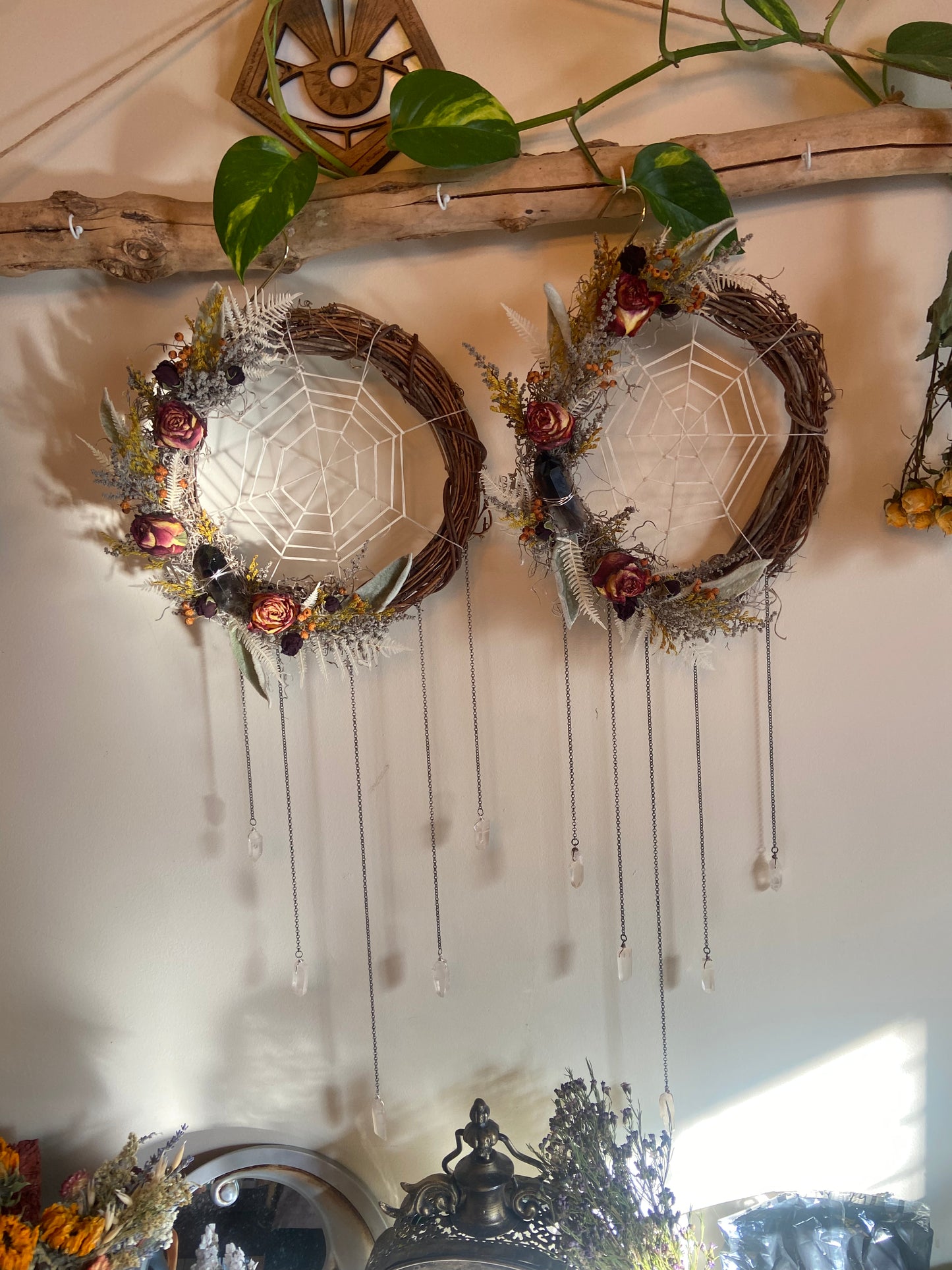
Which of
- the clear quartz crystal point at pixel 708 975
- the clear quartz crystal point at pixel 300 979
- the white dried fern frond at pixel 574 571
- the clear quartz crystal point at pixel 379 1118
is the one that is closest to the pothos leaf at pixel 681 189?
the white dried fern frond at pixel 574 571

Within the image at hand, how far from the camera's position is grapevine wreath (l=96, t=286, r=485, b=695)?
123 cm

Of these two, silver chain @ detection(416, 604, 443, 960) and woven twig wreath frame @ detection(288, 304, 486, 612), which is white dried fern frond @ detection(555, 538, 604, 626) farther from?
silver chain @ detection(416, 604, 443, 960)

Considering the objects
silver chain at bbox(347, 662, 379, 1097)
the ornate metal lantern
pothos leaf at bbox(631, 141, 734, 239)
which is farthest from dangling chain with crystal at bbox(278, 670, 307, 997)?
pothos leaf at bbox(631, 141, 734, 239)

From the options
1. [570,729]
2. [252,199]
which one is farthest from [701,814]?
[252,199]

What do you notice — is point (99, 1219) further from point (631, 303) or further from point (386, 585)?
point (631, 303)

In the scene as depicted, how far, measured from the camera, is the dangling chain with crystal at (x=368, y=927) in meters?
1.42

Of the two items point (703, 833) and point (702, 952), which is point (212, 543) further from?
point (702, 952)

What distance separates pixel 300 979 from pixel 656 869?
60cm

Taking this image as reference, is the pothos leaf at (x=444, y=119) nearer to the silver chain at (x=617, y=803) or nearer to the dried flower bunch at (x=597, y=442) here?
the dried flower bunch at (x=597, y=442)

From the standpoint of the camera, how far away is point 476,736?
1415 millimetres

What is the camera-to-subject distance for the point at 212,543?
1289mm

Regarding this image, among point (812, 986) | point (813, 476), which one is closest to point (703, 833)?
point (812, 986)

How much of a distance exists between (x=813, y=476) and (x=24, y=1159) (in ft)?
5.24

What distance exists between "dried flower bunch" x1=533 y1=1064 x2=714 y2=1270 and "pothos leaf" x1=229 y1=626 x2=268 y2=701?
760mm
